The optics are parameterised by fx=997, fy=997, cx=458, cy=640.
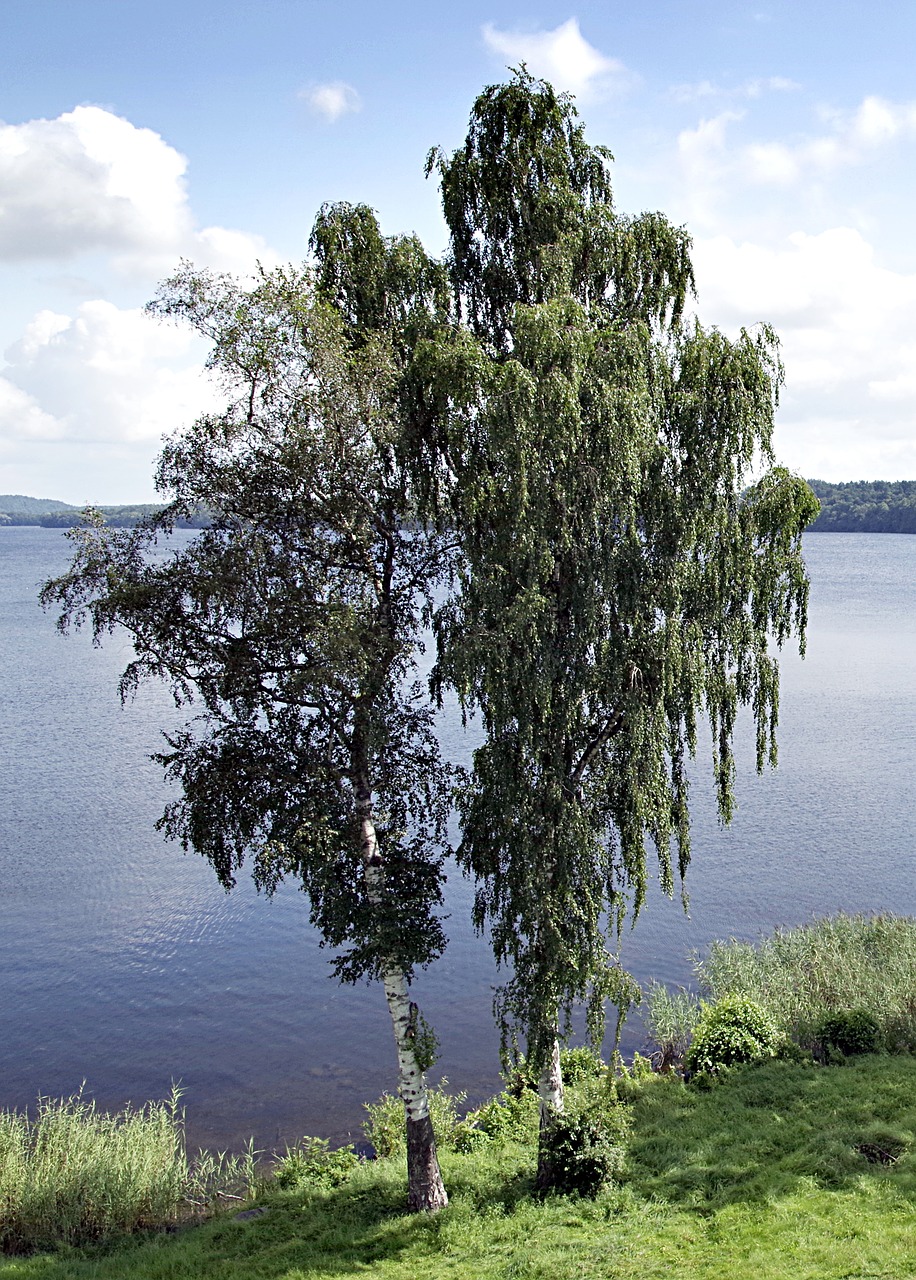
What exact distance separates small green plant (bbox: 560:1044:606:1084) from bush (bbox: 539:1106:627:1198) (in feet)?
9.79

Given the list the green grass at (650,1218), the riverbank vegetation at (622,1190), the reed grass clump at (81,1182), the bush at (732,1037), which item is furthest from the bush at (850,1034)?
the reed grass clump at (81,1182)

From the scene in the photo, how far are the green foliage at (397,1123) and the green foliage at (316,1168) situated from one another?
1.98 ft

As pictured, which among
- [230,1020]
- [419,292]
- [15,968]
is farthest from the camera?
[15,968]

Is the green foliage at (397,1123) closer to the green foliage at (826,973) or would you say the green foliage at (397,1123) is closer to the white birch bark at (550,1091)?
the white birch bark at (550,1091)

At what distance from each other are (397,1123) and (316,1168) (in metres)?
1.99

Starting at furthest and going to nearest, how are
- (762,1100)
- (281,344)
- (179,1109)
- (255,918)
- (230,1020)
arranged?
(255,918), (230,1020), (179,1109), (762,1100), (281,344)

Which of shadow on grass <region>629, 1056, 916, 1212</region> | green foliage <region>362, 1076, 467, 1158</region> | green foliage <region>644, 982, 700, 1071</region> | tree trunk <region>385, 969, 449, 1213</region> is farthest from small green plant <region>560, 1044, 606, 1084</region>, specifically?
tree trunk <region>385, 969, 449, 1213</region>

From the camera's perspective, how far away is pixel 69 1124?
17859 millimetres

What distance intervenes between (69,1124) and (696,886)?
19306 millimetres

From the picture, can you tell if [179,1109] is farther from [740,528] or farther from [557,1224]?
[740,528]

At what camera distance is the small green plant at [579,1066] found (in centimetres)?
1873

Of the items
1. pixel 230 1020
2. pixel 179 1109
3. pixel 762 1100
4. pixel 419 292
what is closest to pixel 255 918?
pixel 230 1020

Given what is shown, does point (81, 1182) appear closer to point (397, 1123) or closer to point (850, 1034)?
point (397, 1123)

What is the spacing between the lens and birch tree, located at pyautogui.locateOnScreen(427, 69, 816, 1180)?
1302 cm
